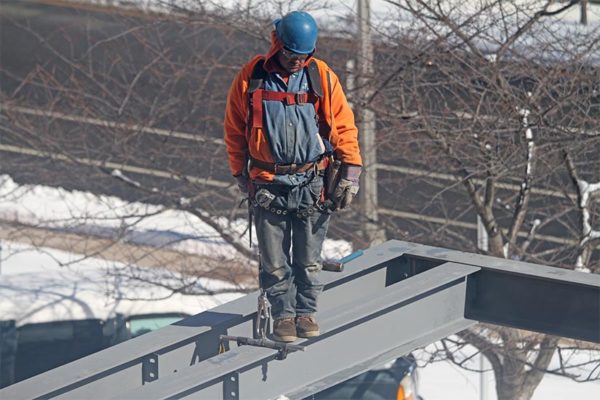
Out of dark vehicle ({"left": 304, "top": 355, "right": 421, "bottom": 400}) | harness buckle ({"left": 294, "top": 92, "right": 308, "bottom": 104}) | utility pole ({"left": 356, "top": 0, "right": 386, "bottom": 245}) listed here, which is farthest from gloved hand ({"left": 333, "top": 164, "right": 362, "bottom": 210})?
dark vehicle ({"left": 304, "top": 355, "right": 421, "bottom": 400})

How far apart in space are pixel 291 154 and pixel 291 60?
435 mm

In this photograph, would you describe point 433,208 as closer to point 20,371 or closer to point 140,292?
point 140,292

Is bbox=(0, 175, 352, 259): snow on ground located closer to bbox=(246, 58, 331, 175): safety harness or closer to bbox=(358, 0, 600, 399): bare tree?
bbox=(358, 0, 600, 399): bare tree

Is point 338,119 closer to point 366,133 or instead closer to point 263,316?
point 263,316

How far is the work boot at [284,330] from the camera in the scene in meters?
5.70

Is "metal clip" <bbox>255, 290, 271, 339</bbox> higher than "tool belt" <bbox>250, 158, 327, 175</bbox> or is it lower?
lower

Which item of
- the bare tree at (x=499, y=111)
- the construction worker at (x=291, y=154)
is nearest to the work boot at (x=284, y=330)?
the construction worker at (x=291, y=154)

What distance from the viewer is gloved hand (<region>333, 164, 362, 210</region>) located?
18.6ft

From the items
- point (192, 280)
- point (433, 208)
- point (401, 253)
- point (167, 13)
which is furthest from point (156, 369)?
point (433, 208)

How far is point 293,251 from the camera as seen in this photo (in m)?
5.85

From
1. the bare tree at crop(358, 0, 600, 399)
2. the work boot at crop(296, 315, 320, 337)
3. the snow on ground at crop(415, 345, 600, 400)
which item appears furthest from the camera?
the snow on ground at crop(415, 345, 600, 400)

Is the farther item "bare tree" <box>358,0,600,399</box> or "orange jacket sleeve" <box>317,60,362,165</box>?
"bare tree" <box>358,0,600,399</box>

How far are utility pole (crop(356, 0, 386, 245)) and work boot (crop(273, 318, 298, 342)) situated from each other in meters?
3.43

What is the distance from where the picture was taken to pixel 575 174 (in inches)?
341
